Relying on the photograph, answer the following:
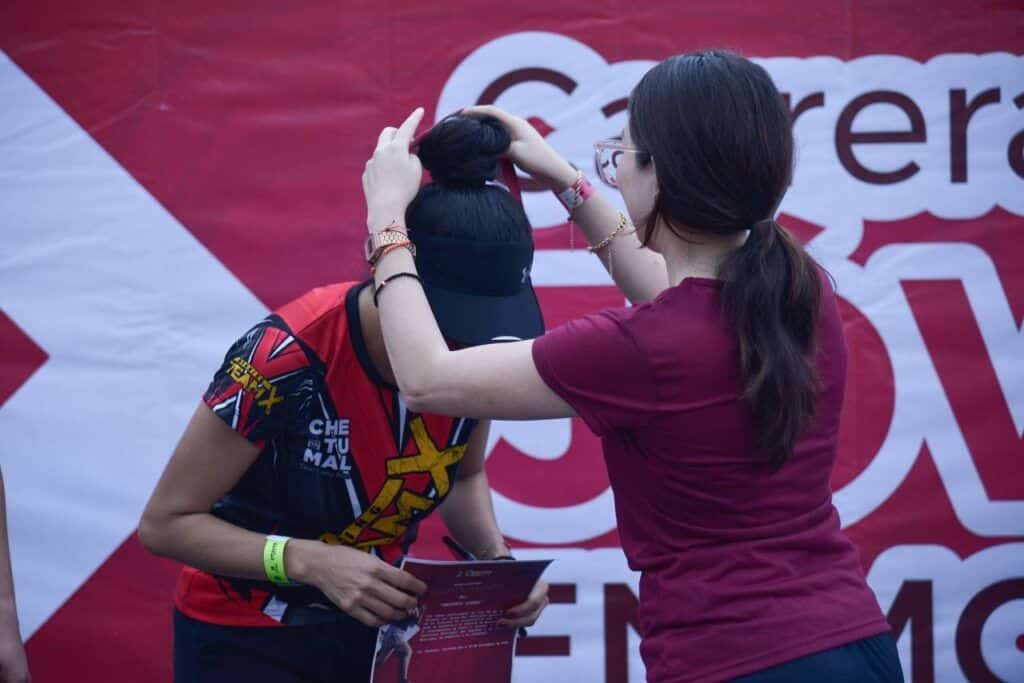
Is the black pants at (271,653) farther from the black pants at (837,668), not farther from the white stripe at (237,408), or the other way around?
the black pants at (837,668)

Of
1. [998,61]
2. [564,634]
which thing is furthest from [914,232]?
[564,634]

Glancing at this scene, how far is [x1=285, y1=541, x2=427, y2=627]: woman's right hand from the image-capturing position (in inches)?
69.4

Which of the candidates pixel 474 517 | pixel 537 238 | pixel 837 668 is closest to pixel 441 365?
pixel 837 668

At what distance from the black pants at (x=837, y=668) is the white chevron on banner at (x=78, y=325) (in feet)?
6.54

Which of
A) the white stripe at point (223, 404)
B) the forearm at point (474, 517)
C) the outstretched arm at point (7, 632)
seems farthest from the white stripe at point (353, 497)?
the outstretched arm at point (7, 632)

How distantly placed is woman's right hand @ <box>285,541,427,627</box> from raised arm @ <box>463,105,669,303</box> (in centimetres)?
62

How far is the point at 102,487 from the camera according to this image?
2.95m

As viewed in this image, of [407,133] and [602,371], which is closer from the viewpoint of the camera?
[602,371]

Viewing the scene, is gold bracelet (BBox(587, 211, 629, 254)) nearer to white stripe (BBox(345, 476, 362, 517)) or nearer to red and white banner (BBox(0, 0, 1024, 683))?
white stripe (BBox(345, 476, 362, 517))

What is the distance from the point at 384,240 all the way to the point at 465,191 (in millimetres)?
229

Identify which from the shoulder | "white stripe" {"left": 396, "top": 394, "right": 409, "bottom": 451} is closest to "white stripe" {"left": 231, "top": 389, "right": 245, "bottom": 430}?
the shoulder

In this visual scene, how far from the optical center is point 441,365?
1485mm

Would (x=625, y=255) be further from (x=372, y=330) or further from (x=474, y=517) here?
(x=474, y=517)

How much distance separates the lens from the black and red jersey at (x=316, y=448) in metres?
1.76
